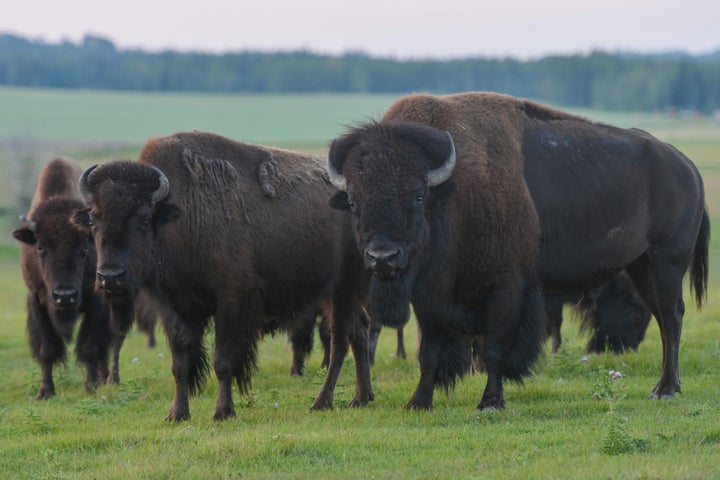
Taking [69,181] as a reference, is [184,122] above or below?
below

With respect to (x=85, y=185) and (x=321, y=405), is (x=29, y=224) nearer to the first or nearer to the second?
(x=85, y=185)

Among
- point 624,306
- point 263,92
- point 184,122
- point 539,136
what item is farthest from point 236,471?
point 263,92

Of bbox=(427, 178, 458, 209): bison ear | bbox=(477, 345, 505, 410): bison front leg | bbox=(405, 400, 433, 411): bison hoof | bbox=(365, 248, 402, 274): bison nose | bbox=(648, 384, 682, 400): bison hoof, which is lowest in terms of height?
bbox=(405, 400, 433, 411): bison hoof

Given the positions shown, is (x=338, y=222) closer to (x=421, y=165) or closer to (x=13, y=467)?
(x=421, y=165)

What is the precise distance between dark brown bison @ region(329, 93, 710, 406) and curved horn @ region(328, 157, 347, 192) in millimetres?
11

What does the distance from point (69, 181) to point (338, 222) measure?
4363 millimetres

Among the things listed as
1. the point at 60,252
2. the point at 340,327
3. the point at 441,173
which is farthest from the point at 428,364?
the point at 60,252

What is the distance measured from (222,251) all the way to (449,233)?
6.23 ft

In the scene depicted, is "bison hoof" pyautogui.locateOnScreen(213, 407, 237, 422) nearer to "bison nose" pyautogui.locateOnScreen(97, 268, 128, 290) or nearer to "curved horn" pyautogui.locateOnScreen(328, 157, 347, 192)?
"bison nose" pyautogui.locateOnScreen(97, 268, 128, 290)

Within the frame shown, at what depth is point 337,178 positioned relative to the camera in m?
7.99

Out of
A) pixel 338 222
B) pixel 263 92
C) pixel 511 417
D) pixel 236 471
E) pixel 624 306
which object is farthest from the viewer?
pixel 263 92

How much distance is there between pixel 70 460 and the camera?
7.01m

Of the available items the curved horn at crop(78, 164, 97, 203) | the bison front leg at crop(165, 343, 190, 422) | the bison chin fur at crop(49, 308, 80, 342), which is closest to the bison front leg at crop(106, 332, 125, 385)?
the bison chin fur at crop(49, 308, 80, 342)

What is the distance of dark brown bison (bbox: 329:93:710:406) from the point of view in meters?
7.75
